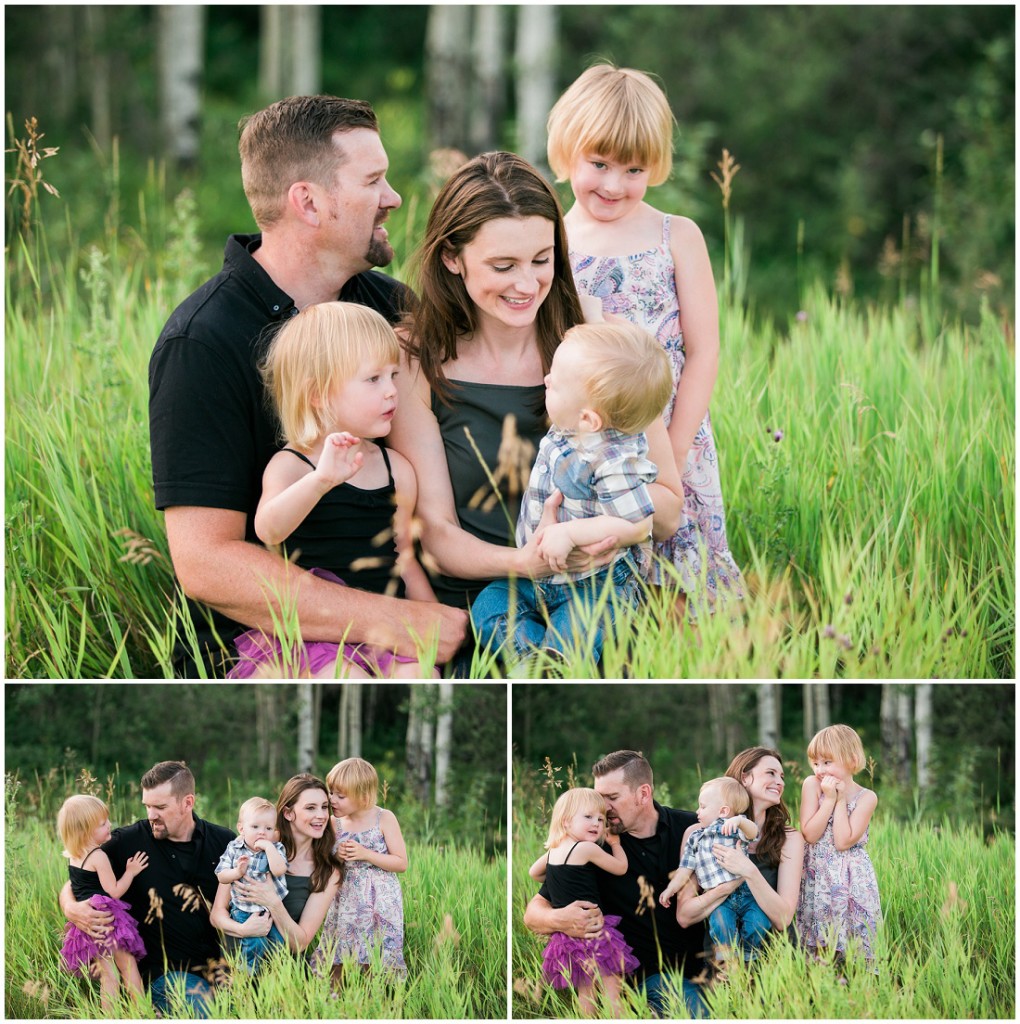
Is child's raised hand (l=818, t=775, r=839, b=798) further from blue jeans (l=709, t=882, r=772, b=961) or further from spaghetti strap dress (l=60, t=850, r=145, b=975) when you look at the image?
spaghetti strap dress (l=60, t=850, r=145, b=975)

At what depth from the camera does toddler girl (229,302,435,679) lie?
2.80 meters

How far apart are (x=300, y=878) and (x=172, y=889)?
29cm

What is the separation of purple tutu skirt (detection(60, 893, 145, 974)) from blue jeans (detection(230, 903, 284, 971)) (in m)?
0.23

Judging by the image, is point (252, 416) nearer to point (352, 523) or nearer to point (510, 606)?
point (352, 523)

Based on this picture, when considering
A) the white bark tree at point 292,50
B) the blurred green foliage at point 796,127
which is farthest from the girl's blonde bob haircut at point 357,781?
the white bark tree at point 292,50

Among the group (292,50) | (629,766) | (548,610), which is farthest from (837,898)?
(292,50)

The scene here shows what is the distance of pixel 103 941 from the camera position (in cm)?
280

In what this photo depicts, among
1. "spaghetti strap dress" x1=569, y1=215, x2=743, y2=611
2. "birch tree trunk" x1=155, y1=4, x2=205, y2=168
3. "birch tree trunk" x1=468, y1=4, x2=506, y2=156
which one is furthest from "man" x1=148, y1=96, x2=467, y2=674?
"birch tree trunk" x1=155, y1=4, x2=205, y2=168

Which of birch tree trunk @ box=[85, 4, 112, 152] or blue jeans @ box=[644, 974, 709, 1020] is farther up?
birch tree trunk @ box=[85, 4, 112, 152]

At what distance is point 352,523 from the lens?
2967 millimetres

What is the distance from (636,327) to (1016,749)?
1344 mm

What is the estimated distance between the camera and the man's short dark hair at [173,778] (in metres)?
2.85

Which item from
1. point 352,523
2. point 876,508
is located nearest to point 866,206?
point 876,508

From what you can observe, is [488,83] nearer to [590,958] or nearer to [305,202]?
[305,202]
